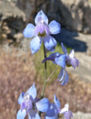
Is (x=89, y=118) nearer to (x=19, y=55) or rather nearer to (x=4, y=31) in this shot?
(x=19, y=55)

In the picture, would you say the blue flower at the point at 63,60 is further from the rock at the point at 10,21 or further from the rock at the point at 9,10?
the rock at the point at 9,10

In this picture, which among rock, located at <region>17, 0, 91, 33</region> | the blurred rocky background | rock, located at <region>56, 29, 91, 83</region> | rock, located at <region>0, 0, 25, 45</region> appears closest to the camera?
the blurred rocky background

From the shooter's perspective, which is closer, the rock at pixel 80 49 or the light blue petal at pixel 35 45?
the light blue petal at pixel 35 45

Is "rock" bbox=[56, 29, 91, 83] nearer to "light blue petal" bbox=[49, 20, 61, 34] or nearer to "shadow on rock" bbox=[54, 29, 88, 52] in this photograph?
"shadow on rock" bbox=[54, 29, 88, 52]

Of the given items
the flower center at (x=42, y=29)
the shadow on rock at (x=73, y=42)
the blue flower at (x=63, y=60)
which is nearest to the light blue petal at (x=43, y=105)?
the blue flower at (x=63, y=60)

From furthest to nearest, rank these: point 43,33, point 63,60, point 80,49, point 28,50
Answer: point 80,49 → point 28,50 → point 43,33 → point 63,60

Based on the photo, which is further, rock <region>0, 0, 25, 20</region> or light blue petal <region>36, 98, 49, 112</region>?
rock <region>0, 0, 25, 20</region>

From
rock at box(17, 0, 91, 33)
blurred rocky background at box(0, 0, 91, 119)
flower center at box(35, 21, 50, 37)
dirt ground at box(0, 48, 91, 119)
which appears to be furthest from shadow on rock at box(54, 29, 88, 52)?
flower center at box(35, 21, 50, 37)

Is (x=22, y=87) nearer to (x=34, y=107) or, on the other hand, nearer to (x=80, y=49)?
(x=80, y=49)

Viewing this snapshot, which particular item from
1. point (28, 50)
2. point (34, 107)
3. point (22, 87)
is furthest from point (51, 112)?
point (28, 50)
